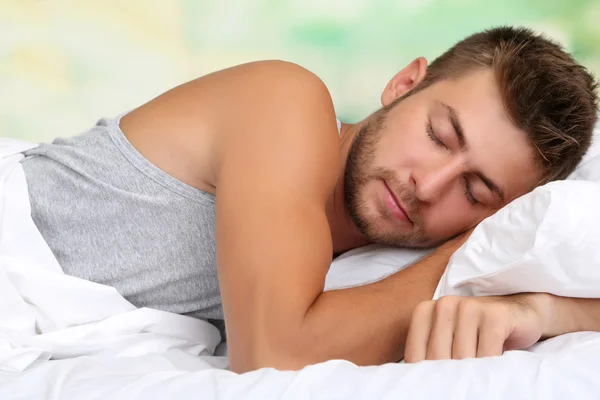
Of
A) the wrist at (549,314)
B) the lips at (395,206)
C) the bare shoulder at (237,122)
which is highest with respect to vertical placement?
the bare shoulder at (237,122)

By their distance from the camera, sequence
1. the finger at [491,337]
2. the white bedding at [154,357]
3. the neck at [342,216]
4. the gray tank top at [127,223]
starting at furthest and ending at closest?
the neck at [342,216] → the gray tank top at [127,223] → the finger at [491,337] → the white bedding at [154,357]

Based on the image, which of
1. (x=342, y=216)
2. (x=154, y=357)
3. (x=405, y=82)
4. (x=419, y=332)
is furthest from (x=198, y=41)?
(x=419, y=332)

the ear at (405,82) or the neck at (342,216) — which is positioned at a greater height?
the ear at (405,82)

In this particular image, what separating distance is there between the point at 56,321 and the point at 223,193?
356mm

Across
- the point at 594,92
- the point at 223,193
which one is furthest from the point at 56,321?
the point at 594,92

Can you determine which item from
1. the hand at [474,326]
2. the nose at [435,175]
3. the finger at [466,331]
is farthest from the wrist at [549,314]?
the nose at [435,175]

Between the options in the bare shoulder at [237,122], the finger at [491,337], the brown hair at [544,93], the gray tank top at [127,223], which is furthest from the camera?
the brown hair at [544,93]

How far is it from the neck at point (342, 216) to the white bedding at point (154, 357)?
1.8 inches

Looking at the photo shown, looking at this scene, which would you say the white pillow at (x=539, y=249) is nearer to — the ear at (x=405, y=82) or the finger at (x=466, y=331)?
the finger at (x=466, y=331)

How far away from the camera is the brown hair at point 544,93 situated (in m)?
1.40

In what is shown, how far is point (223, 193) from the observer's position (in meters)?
1.15

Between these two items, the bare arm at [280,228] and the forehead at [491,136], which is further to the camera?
the forehead at [491,136]

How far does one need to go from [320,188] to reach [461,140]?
1.15ft

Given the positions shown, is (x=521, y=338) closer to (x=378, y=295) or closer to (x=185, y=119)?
(x=378, y=295)
